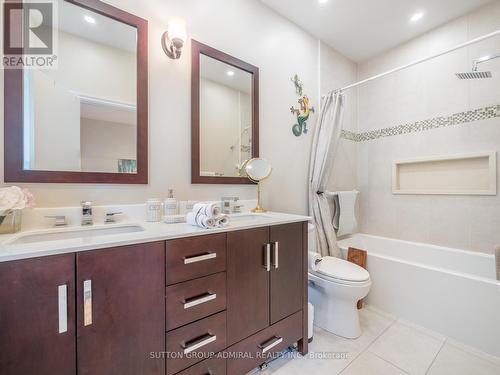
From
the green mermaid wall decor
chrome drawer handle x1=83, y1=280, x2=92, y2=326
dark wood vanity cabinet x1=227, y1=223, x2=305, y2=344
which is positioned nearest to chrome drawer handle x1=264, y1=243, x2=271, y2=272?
dark wood vanity cabinet x1=227, y1=223, x2=305, y2=344

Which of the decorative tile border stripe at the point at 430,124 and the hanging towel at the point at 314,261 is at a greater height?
the decorative tile border stripe at the point at 430,124

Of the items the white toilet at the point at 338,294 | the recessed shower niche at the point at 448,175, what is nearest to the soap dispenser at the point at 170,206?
the white toilet at the point at 338,294

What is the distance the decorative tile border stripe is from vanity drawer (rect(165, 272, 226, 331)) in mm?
2272

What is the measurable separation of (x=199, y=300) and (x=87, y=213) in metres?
0.71

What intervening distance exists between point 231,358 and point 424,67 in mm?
2992

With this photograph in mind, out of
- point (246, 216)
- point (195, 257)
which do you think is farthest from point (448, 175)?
point (195, 257)

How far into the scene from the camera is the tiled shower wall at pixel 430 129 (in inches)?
74.6

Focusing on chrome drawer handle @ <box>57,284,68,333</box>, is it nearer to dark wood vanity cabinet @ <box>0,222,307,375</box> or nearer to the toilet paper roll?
dark wood vanity cabinet @ <box>0,222,307,375</box>

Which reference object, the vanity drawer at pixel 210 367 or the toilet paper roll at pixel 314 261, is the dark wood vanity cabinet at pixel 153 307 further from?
the toilet paper roll at pixel 314 261

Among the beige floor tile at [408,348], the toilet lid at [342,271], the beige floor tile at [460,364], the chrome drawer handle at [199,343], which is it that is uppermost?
the toilet lid at [342,271]

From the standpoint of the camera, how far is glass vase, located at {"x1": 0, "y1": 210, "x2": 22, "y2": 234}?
912 mm

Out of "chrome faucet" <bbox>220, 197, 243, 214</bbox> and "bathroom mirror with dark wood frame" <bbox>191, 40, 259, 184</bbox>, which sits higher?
"bathroom mirror with dark wood frame" <bbox>191, 40, 259, 184</bbox>

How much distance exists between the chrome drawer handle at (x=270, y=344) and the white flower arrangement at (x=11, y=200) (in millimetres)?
1284

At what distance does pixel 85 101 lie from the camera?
1180 millimetres
